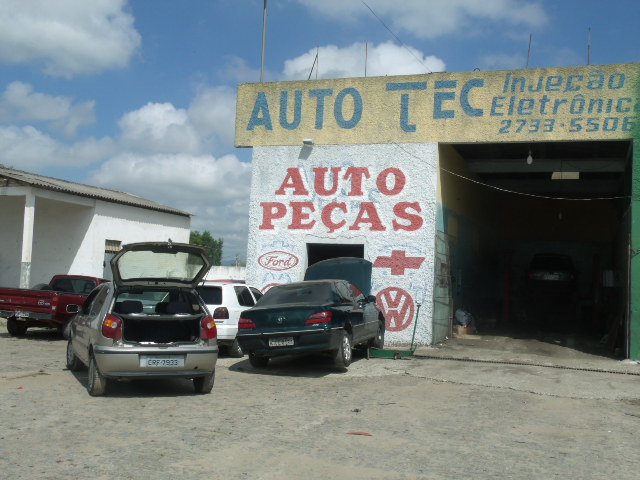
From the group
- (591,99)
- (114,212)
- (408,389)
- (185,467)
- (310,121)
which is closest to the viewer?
(185,467)

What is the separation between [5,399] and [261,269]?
9.19 meters

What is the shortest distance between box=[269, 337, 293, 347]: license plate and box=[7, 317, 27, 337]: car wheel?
8.02 m

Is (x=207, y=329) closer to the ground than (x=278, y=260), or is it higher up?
closer to the ground

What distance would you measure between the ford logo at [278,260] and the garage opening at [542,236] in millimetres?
4091

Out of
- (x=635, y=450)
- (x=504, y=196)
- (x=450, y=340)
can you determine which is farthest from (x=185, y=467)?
(x=504, y=196)

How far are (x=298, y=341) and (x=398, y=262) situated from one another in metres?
5.48

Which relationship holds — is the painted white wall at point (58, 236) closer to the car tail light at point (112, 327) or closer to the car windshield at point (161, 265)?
the car windshield at point (161, 265)

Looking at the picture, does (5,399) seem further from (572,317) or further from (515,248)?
(515,248)

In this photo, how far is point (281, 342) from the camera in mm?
11094

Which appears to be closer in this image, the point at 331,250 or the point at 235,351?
the point at 235,351

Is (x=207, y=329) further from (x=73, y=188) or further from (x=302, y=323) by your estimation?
(x=73, y=188)

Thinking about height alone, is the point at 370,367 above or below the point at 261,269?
below

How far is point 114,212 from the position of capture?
86.3 ft

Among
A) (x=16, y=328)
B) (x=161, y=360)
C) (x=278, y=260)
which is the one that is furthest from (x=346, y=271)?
(x=16, y=328)
